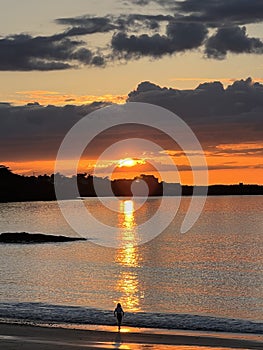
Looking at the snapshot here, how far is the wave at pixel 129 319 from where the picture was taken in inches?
1899

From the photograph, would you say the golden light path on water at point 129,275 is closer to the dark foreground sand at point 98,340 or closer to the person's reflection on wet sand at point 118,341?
the person's reflection on wet sand at point 118,341

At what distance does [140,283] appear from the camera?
250 ft

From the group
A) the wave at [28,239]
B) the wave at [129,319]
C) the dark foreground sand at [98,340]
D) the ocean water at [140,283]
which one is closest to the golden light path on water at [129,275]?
the ocean water at [140,283]

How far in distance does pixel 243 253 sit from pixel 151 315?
6577 centimetres

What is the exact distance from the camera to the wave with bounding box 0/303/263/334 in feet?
158

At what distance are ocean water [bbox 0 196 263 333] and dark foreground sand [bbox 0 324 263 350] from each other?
207 inches

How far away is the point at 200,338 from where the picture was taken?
42188mm

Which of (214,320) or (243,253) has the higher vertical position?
(243,253)

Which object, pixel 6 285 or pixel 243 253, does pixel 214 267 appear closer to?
pixel 243 253

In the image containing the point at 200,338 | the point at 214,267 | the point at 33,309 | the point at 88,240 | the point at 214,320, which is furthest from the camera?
the point at 88,240

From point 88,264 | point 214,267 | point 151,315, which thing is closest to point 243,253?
point 214,267

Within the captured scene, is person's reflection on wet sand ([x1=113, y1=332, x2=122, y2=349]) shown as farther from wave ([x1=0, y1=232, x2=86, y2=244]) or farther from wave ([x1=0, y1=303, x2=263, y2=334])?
wave ([x1=0, y1=232, x2=86, y2=244])

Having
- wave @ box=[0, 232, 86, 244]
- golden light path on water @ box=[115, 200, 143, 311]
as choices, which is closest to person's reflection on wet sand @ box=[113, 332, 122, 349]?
golden light path on water @ box=[115, 200, 143, 311]

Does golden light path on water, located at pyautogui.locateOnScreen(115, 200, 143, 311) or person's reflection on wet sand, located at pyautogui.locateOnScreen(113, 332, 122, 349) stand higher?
golden light path on water, located at pyautogui.locateOnScreen(115, 200, 143, 311)
